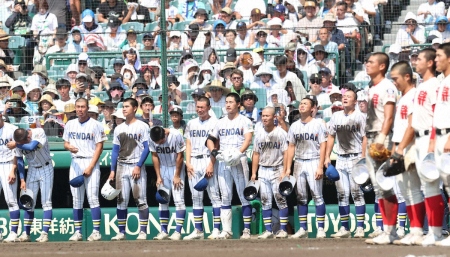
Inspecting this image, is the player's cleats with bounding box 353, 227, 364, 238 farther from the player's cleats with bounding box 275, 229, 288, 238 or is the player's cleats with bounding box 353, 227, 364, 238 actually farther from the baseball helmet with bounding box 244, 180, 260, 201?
the baseball helmet with bounding box 244, 180, 260, 201

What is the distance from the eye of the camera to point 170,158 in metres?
11.7

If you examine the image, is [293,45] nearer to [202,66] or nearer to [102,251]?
[202,66]

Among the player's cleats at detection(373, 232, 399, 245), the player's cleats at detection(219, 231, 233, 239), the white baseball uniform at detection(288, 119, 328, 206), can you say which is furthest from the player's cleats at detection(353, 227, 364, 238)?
the player's cleats at detection(373, 232, 399, 245)

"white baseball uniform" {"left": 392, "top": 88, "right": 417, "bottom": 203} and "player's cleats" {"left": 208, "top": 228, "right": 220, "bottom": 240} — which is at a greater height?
"white baseball uniform" {"left": 392, "top": 88, "right": 417, "bottom": 203}

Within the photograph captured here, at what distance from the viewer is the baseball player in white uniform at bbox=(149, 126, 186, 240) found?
11609 millimetres

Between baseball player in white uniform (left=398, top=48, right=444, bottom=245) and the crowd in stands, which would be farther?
the crowd in stands

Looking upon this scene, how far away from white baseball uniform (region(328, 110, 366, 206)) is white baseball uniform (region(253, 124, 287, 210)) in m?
0.67

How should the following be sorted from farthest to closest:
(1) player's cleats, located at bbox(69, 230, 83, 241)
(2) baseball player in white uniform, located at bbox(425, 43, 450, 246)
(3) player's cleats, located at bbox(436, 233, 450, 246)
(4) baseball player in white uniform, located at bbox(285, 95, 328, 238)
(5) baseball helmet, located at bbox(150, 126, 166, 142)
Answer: (1) player's cleats, located at bbox(69, 230, 83, 241) < (4) baseball player in white uniform, located at bbox(285, 95, 328, 238) < (5) baseball helmet, located at bbox(150, 126, 166, 142) < (3) player's cleats, located at bbox(436, 233, 450, 246) < (2) baseball player in white uniform, located at bbox(425, 43, 450, 246)

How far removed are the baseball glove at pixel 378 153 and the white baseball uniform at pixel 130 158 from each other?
389 cm

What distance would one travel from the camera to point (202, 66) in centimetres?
1320

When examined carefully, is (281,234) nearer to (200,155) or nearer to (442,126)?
(200,155)

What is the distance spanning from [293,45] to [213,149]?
106 inches

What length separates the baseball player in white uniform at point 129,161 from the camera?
1162 cm

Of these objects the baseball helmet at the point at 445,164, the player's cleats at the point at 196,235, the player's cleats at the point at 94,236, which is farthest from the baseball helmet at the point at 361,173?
the player's cleats at the point at 94,236
